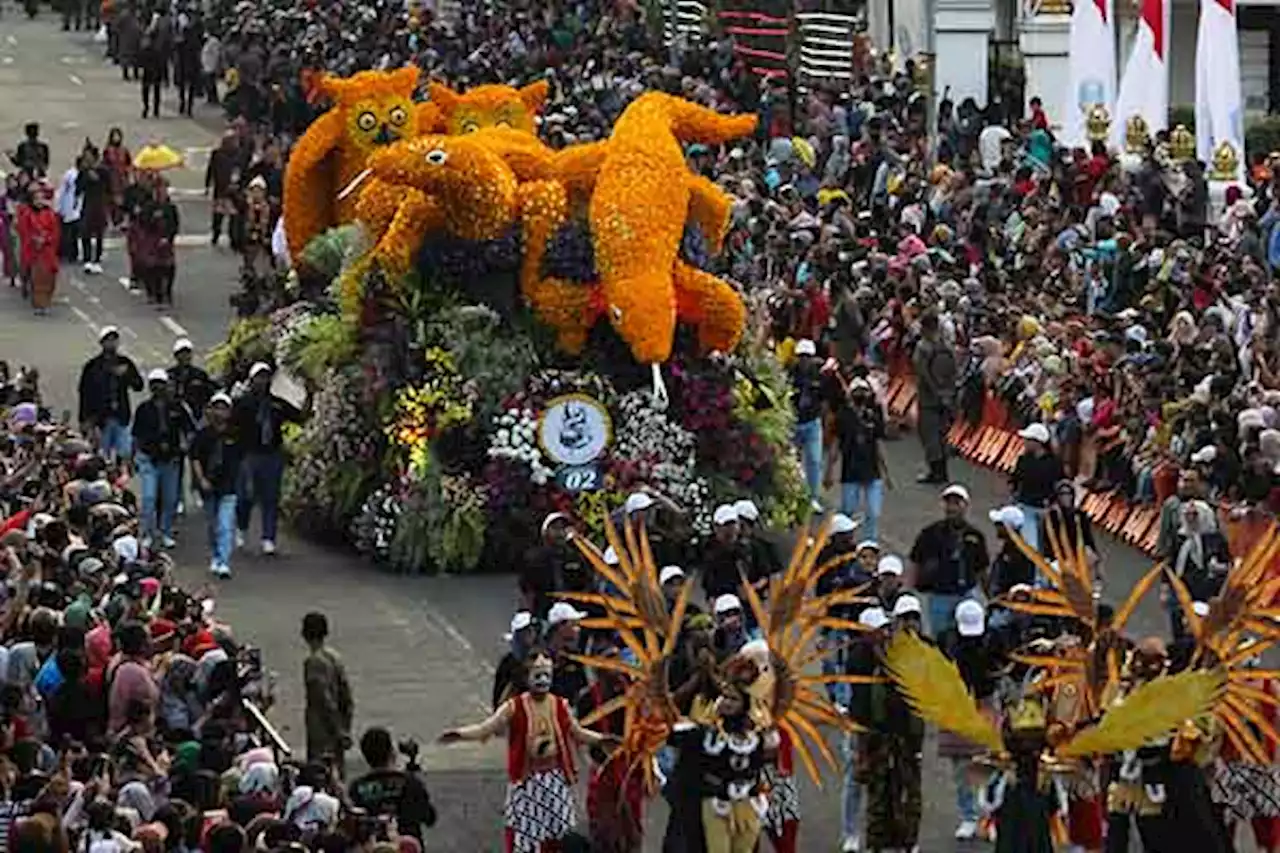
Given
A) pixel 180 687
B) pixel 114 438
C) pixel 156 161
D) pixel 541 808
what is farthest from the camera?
pixel 156 161

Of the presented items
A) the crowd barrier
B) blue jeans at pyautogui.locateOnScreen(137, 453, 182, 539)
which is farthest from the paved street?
blue jeans at pyautogui.locateOnScreen(137, 453, 182, 539)

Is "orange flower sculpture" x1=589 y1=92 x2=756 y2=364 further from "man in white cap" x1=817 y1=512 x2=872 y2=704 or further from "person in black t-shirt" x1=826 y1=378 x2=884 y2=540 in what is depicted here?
"man in white cap" x1=817 y1=512 x2=872 y2=704

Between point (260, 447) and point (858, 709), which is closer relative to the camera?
point (858, 709)

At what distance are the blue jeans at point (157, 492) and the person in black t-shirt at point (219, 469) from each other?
37 centimetres

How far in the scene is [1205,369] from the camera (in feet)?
100

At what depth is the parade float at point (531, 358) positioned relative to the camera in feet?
94.8

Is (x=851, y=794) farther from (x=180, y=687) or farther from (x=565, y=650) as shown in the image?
(x=180, y=687)

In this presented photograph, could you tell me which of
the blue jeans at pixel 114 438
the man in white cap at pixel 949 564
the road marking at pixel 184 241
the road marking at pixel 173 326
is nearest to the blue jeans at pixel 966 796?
the man in white cap at pixel 949 564

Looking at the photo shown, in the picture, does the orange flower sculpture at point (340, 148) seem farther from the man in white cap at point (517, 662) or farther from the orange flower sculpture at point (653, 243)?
the man in white cap at point (517, 662)

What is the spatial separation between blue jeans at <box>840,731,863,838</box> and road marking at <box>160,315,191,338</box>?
17.7 metres

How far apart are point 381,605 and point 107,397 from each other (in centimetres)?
332

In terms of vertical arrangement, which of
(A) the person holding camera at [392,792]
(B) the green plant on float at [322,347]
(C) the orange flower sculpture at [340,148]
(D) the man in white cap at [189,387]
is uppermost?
(C) the orange flower sculpture at [340,148]

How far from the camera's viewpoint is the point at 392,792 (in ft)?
65.5

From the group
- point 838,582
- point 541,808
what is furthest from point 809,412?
point 541,808
